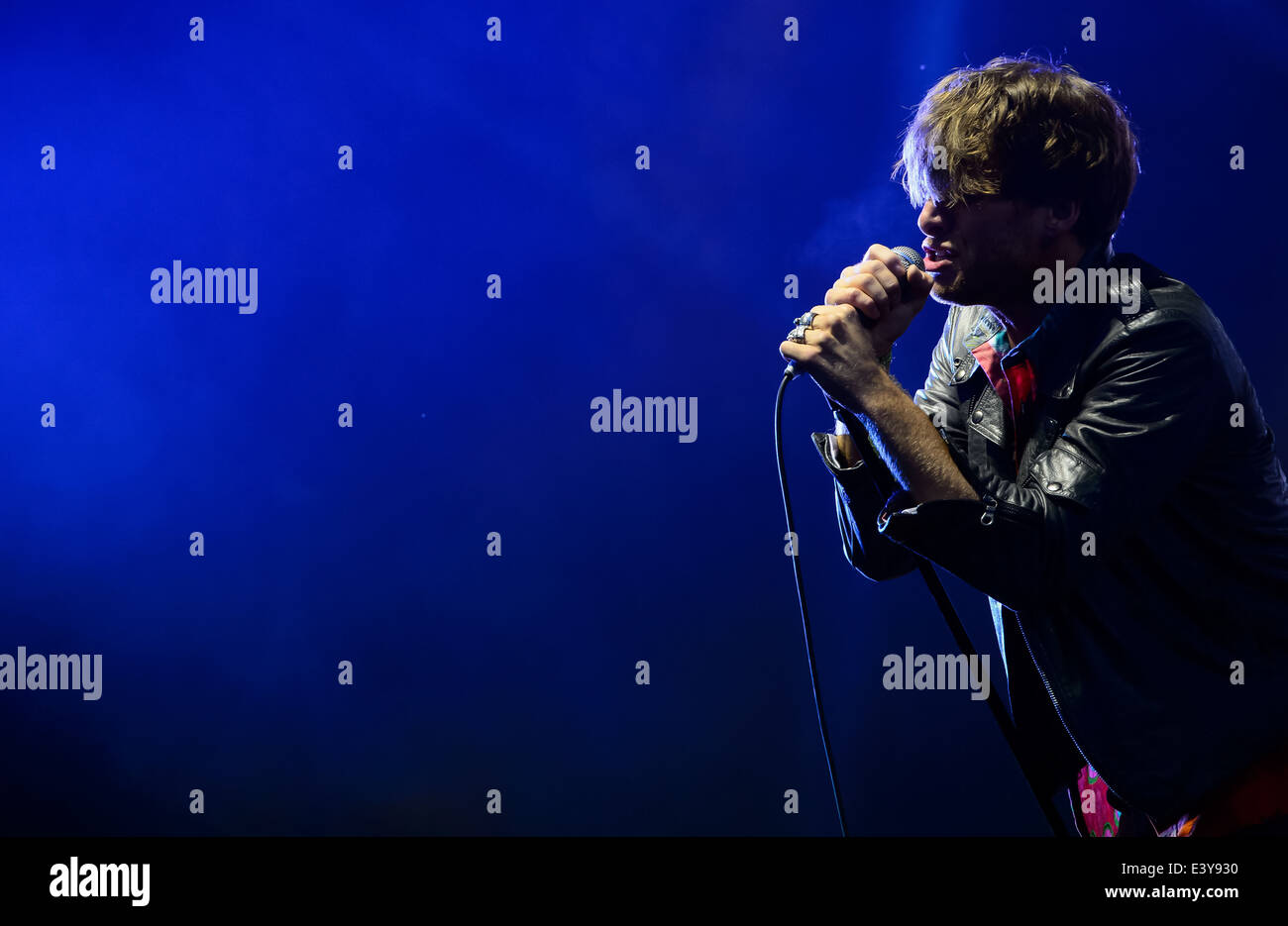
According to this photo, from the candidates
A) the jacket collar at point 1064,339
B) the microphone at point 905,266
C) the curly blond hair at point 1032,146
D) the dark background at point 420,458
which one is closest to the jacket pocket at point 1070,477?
the jacket collar at point 1064,339

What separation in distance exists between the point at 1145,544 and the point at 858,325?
0.45 meters

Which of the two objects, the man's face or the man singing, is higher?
the man's face

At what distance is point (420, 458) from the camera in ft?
11.5

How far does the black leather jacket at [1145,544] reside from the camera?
1.01 metres

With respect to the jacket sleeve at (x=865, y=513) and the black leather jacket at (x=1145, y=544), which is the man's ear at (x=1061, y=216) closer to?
the black leather jacket at (x=1145, y=544)

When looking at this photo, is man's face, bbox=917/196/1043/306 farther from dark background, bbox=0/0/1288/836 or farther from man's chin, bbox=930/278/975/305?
dark background, bbox=0/0/1288/836

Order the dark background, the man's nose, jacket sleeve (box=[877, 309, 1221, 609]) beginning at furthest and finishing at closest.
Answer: the dark background < the man's nose < jacket sleeve (box=[877, 309, 1221, 609])

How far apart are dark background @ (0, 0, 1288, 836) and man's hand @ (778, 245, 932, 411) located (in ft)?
6.98

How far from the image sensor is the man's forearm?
1045 mm

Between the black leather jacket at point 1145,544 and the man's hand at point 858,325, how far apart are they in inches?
5.6

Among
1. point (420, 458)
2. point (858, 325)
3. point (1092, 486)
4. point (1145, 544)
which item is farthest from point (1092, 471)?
point (420, 458)

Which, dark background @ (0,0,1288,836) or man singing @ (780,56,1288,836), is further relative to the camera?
dark background @ (0,0,1288,836)

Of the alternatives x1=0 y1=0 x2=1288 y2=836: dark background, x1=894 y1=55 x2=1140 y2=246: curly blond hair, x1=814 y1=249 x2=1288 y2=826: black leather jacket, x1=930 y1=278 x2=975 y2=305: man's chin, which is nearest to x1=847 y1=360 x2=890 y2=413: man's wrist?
x1=814 y1=249 x2=1288 y2=826: black leather jacket

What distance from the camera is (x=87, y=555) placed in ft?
11.8
